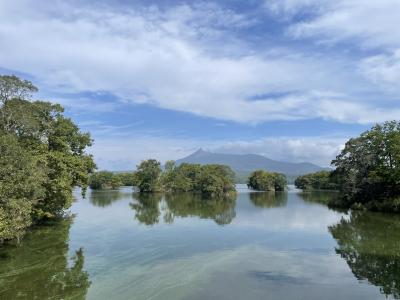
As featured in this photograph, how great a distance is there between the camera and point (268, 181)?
145500mm

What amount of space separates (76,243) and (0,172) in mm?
8853

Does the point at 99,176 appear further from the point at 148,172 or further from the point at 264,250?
the point at 264,250

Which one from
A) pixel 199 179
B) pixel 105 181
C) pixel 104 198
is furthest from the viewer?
pixel 105 181

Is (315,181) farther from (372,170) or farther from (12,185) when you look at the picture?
(12,185)

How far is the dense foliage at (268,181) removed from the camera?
5748 inches

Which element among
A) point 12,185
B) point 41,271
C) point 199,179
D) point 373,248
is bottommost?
point 41,271

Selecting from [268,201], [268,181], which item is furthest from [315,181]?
[268,201]

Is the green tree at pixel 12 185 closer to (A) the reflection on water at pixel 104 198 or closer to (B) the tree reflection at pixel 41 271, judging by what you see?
(B) the tree reflection at pixel 41 271

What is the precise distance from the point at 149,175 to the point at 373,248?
311 feet

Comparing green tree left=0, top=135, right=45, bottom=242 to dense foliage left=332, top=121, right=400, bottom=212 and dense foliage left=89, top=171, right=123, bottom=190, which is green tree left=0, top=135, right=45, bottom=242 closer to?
dense foliage left=332, top=121, right=400, bottom=212

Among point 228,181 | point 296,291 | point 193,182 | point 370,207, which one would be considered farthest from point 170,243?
point 193,182

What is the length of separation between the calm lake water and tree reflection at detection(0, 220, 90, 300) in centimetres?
4

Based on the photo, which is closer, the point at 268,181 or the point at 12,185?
the point at 12,185

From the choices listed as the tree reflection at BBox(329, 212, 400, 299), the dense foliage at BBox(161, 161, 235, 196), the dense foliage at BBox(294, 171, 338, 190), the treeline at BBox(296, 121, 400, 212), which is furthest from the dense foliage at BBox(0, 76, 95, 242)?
the dense foliage at BBox(294, 171, 338, 190)
